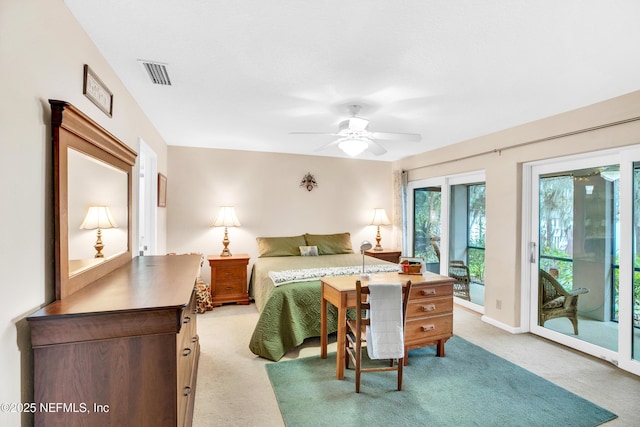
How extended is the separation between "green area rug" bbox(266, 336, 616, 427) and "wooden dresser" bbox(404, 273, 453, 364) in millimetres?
221

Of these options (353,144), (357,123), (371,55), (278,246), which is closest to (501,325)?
(353,144)

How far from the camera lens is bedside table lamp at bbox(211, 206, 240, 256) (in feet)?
15.5

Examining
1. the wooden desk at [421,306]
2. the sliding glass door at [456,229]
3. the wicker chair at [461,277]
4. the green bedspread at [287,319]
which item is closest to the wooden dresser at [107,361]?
the wooden desk at [421,306]

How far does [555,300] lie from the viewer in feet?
11.2

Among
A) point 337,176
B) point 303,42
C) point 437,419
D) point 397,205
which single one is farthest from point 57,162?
point 397,205

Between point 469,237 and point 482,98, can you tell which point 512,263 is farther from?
point 482,98

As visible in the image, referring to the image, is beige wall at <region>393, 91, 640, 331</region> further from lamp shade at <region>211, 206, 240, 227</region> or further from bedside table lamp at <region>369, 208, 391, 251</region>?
lamp shade at <region>211, 206, 240, 227</region>

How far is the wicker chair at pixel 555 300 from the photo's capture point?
10.6ft

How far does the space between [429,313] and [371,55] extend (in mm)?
2218

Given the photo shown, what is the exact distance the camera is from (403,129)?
12.4 feet

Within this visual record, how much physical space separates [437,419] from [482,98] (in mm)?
2576

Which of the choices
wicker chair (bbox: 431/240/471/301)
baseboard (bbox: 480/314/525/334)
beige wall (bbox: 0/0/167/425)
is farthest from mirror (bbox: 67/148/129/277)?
wicker chair (bbox: 431/240/471/301)

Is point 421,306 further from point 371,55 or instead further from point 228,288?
point 228,288

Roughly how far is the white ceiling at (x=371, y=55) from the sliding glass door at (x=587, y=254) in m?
0.70
